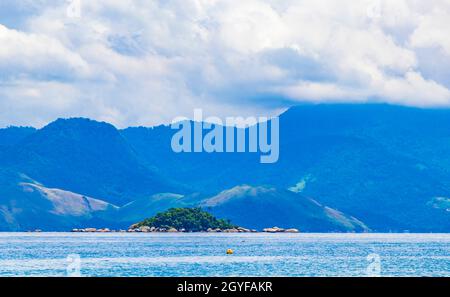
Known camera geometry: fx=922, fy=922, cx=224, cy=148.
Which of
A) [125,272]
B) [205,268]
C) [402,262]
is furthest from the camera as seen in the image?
[402,262]

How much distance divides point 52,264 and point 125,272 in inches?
1240
